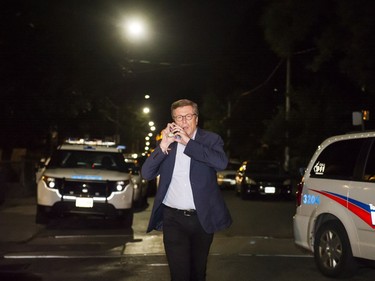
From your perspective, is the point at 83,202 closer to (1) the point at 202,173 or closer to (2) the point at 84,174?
(2) the point at 84,174

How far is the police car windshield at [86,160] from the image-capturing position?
1373 cm

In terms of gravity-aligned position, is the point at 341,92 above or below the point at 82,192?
above

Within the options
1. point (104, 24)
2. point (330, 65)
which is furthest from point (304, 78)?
point (104, 24)

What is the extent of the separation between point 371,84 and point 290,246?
9179 mm

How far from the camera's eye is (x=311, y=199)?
8.12 m

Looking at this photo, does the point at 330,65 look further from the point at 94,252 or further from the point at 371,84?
the point at 94,252

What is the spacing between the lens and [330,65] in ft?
89.5

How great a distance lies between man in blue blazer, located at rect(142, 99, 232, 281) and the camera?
4.82 meters

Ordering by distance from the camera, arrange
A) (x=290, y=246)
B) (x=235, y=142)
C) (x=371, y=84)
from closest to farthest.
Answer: (x=290, y=246), (x=371, y=84), (x=235, y=142)

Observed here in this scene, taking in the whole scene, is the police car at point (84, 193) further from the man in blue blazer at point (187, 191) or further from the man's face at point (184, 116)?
the man's face at point (184, 116)

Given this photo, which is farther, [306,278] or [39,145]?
[39,145]

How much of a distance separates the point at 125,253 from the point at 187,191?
514 cm

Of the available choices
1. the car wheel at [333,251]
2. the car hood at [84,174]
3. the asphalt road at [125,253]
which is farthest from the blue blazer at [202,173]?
the car hood at [84,174]

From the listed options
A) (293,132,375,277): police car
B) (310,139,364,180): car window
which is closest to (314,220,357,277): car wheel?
(293,132,375,277): police car
